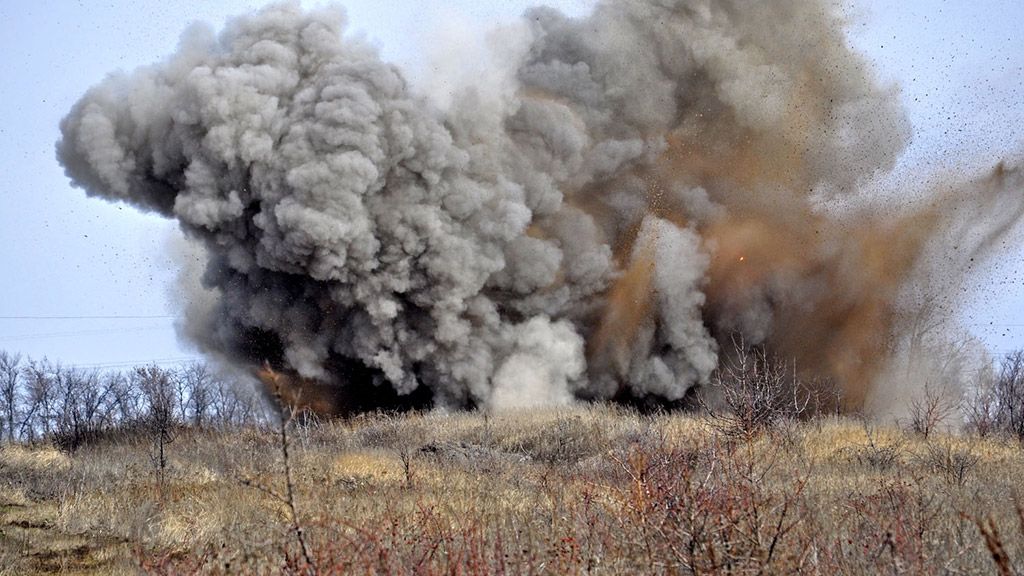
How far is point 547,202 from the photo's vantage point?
1308 inches

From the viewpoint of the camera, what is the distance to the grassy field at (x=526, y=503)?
25.5ft

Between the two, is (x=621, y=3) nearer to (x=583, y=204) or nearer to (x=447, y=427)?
(x=583, y=204)

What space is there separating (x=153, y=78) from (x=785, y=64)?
23.8 metres

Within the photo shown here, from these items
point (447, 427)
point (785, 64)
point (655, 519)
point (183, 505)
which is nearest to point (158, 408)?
point (447, 427)

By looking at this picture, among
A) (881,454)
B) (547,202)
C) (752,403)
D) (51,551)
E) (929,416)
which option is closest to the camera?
(51,551)

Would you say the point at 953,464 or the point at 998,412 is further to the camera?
the point at 998,412

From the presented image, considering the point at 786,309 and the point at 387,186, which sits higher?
the point at 387,186

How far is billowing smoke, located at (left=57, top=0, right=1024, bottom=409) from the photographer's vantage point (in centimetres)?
3011

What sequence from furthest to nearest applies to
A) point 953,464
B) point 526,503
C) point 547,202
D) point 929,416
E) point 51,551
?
point 547,202, point 929,416, point 953,464, point 526,503, point 51,551

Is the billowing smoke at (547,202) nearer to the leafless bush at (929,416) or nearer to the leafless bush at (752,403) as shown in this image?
the leafless bush at (929,416)

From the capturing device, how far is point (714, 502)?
8141 millimetres

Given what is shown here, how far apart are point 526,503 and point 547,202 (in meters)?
21.2

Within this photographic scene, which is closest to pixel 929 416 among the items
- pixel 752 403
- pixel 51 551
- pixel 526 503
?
pixel 752 403

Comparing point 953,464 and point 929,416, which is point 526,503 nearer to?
point 953,464
